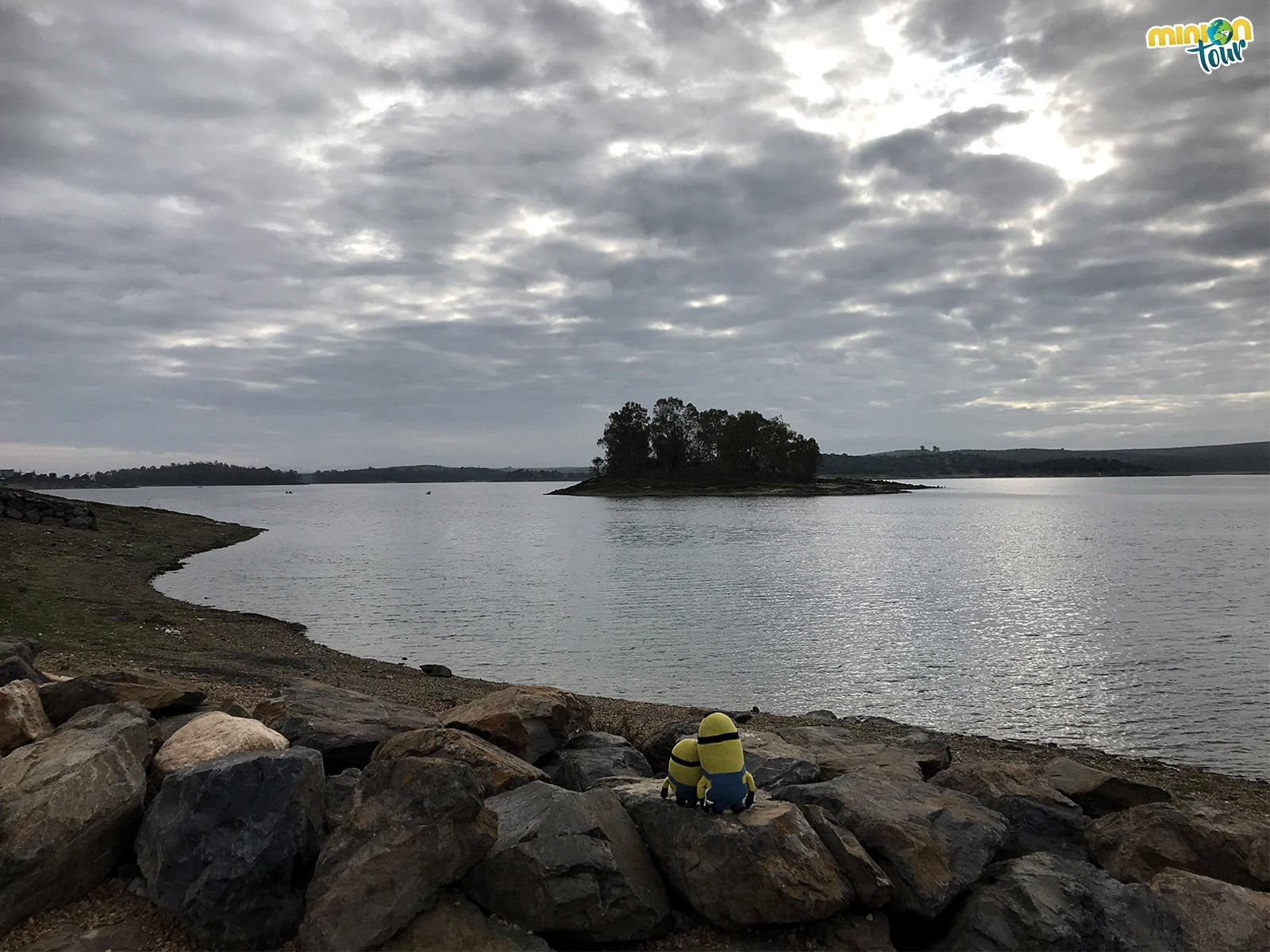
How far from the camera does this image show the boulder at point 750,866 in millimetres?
6211

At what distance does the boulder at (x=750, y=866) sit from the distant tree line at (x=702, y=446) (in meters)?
172

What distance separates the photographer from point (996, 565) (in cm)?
5084

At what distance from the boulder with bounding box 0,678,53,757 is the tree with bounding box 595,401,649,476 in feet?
588

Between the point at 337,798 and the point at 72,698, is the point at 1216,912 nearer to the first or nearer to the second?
the point at 337,798

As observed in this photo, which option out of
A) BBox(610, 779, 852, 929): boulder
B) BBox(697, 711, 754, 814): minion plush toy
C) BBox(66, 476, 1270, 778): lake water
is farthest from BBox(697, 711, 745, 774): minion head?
BBox(66, 476, 1270, 778): lake water

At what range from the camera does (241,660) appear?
20812 mm

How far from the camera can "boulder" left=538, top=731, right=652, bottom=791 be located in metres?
9.08

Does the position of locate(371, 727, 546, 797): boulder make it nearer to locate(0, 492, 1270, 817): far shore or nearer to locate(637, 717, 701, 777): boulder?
locate(637, 717, 701, 777): boulder

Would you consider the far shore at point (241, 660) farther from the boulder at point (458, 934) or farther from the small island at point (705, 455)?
the small island at point (705, 455)

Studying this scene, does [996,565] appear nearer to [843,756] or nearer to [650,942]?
[843,756]

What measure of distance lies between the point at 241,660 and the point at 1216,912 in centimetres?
2079

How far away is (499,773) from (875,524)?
295 feet

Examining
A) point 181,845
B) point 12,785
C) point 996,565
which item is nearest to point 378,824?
point 181,845

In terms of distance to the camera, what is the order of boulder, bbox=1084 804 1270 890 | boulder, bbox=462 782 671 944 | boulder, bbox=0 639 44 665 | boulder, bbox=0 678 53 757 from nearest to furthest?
boulder, bbox=462 782 671 944, boulder, bbox=0 678 53 757, boulder, bbox=1084 804 1270 890, boulder, bbox=0 639 44 665
